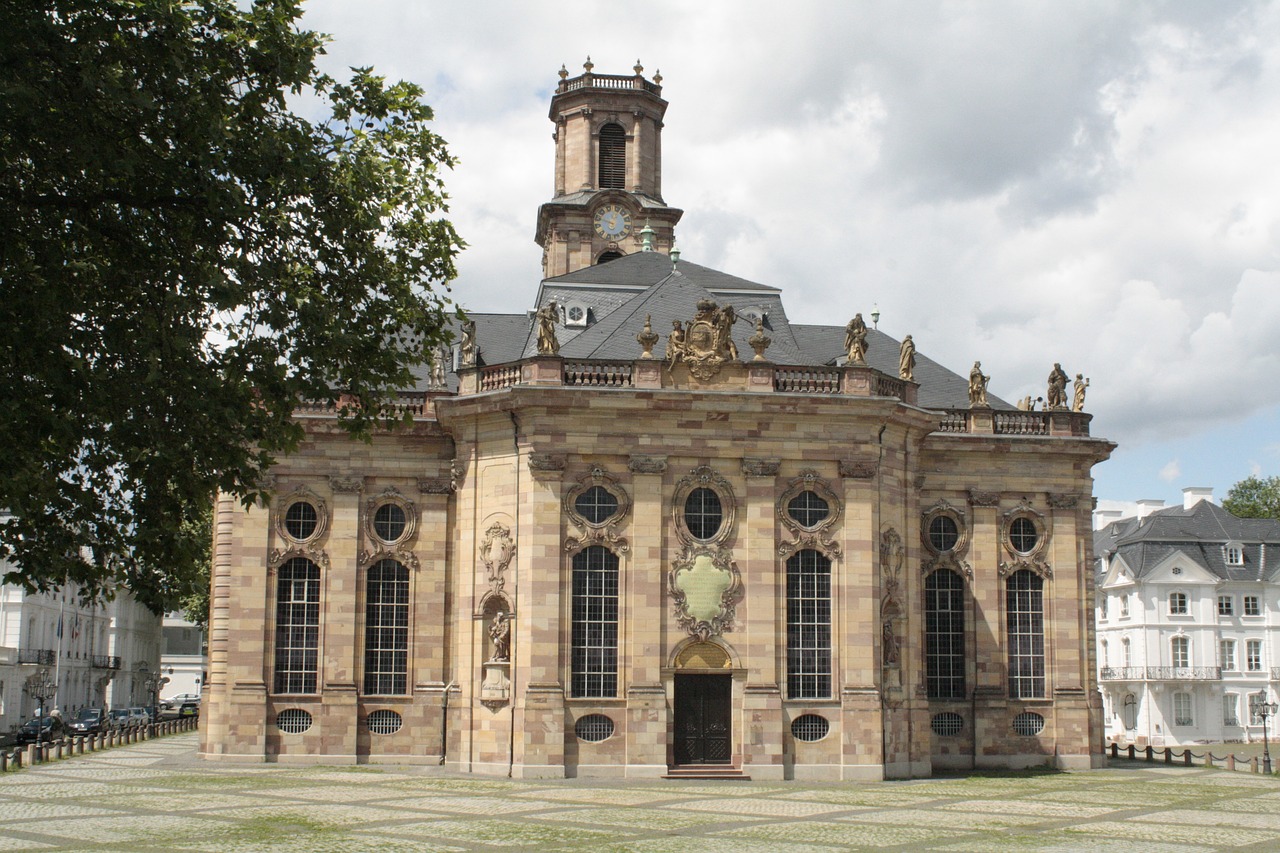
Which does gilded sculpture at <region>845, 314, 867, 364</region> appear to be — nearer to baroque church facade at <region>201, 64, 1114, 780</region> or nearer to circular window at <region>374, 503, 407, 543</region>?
baroque church facade at <region>201, 64, 1114, 780</region>

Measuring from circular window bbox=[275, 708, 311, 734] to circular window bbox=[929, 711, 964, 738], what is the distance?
18.3m

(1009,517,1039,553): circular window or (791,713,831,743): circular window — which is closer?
(791,713,831,743): circular window

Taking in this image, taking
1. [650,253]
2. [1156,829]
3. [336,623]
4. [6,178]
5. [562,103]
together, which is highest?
[562,103]

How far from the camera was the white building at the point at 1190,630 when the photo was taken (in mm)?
74375

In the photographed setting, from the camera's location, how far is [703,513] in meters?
39.8

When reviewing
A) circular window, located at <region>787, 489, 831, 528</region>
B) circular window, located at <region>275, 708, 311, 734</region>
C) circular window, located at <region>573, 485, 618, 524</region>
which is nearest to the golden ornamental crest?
circular window, located at <region>573, 485, 618, 524</region>

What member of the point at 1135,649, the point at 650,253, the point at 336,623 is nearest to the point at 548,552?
the point at 336,623

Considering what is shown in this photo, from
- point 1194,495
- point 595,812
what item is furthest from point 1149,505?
point 595,812

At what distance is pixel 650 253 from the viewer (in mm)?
51344

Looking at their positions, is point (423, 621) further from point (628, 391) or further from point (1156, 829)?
point (1156, 829)

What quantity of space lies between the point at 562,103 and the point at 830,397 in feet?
79.3

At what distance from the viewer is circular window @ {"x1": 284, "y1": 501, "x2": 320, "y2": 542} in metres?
42.8

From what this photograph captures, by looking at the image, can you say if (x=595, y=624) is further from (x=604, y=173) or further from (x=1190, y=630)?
(x=1190, y=630)

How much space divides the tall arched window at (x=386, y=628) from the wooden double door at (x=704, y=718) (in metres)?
8.59
